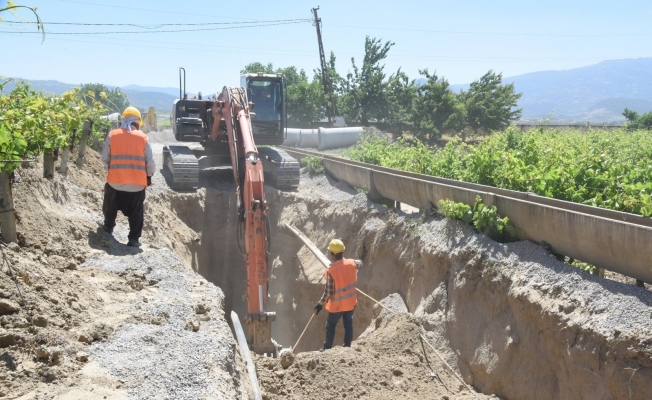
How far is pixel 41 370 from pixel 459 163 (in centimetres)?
930

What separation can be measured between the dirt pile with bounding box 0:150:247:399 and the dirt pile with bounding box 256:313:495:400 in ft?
3.72

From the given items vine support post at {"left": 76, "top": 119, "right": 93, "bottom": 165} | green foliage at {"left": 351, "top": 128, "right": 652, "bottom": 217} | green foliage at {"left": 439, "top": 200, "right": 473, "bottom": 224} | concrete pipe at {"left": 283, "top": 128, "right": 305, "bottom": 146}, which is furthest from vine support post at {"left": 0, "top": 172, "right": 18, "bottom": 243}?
concrete pipe at {"left": 283, "top": 128, "right": 305, "bottom": 146}

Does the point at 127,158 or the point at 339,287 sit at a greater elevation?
the point at 127,158

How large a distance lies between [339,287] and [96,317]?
413 centimetres

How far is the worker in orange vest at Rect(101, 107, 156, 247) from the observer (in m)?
8.15

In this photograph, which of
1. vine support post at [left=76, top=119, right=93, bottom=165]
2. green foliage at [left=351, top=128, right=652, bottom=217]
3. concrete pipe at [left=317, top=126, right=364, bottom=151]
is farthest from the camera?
concrete pipe at [left=317, top=126, right=364, bottom=151]

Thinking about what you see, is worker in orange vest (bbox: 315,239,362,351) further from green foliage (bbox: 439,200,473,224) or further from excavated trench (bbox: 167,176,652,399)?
A: green foliage (bbox: 439,200,473,224)

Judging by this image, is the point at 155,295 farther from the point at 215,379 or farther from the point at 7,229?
the point at 215,379

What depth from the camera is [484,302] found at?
27.0 ft

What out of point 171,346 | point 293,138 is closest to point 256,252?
point 171,346

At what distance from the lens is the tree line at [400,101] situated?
33.8 m

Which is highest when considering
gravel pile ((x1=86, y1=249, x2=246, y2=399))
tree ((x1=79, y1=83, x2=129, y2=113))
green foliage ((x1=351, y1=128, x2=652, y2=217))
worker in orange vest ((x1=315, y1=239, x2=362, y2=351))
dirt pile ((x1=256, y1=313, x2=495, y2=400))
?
tree ((x1=79, y1=83, x2=129, y2=113))

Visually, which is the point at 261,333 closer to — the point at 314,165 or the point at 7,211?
the point at 7,211

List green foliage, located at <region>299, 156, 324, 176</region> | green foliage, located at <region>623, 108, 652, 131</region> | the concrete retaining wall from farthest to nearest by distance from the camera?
green foliage, located at <region>623, 108, 652, 131</region> < green foliage, located at <region>299, 156, 324, 176</region> < the concrete retaining wall
